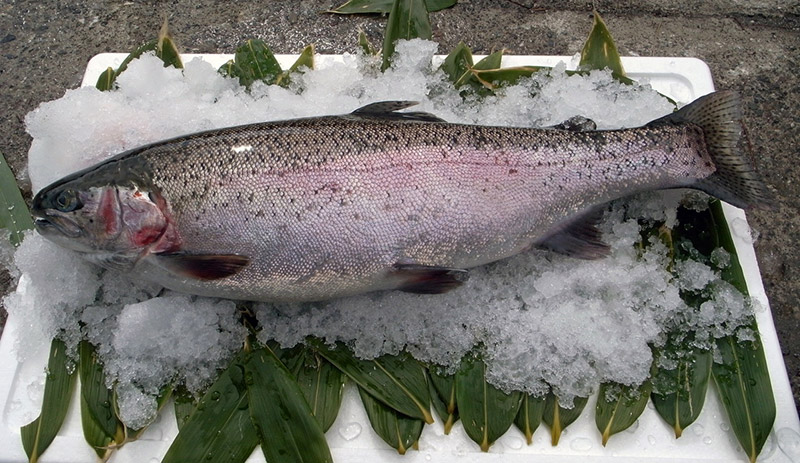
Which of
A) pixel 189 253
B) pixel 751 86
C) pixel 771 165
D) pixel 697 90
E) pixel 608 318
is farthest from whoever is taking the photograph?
pixel 751 86

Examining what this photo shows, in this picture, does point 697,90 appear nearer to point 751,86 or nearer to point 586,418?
point 751,86

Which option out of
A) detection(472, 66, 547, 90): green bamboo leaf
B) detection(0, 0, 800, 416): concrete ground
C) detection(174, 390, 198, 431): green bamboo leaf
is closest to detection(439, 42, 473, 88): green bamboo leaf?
detection(472, 66, 547, 90): green bamboo leaf

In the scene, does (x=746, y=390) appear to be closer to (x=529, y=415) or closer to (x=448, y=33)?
(x=529, y=415)

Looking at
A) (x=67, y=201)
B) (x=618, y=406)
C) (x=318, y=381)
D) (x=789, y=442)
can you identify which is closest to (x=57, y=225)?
(x=67, y=201)

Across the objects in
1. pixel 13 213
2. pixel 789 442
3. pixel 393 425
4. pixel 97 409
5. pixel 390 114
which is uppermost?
pixel 390 114

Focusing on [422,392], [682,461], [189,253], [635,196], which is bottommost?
[682,461]

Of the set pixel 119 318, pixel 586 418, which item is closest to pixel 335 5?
pixel 119 318

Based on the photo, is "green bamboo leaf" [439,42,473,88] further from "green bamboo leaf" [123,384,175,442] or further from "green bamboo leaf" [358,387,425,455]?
"green bamboo leaf" [123,384,175,442]
